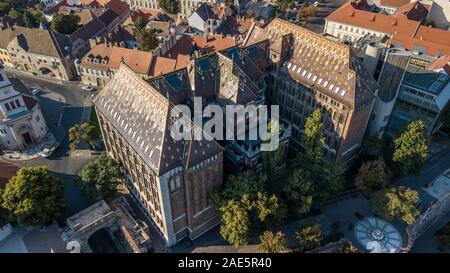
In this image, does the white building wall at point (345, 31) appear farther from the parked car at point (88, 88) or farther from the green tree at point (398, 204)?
the parked car at point (88, 88)

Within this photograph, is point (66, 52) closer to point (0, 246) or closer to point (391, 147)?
point (0, 246)

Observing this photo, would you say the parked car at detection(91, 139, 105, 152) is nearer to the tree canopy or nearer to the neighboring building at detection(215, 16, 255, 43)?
the tree canopy

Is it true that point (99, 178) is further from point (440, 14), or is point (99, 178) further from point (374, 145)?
point (440, 14)

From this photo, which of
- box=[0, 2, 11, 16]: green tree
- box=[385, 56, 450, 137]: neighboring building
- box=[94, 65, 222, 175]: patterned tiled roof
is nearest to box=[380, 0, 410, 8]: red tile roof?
box=[385, 56, 450, 137]: neighboring building

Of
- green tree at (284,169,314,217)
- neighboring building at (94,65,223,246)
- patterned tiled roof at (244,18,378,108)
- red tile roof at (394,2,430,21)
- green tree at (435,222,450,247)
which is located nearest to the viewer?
neighboring building at (94,65,223,246)

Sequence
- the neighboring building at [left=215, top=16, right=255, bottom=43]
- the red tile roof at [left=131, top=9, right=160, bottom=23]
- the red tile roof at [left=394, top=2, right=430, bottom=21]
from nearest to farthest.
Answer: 1. the neighboring building at [left=215, top=16, right=255, bottom=43]
2. the red tile roof at [left=394, top=2, right=430, bottom=21]
3. the red tile roof at [left=131, top=9, right=160, bottom=23]
